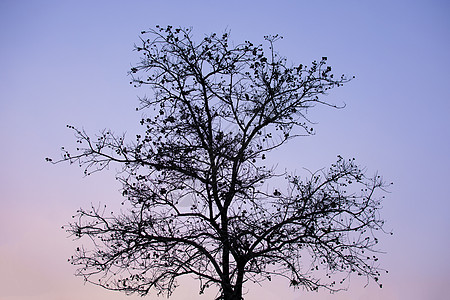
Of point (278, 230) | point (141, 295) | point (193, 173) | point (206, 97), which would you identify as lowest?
point (141, 295)

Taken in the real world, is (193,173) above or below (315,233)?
above

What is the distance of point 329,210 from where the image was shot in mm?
10938

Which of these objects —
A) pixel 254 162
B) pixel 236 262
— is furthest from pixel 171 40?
pixel 236 262

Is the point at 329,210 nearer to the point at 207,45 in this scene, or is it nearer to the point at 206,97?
the point at 206,97

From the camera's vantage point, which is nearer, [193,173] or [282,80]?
[193,173]

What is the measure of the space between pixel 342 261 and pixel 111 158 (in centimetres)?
620

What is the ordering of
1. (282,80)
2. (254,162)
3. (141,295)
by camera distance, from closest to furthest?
(141,295) → (254,162) → (282,80)

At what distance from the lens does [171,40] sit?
12172 millimetres

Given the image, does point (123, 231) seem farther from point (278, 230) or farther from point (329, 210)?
point (329, 210)

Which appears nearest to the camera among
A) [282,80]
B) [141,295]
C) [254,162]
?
[141,295]

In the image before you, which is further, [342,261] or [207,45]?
[207,45]

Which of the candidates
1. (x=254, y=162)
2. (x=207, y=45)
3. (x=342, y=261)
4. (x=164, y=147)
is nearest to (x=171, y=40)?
(x=207, y=45)

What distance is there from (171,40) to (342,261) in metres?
7.12

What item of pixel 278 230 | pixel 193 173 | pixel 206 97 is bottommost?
pixel 278 230
